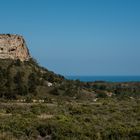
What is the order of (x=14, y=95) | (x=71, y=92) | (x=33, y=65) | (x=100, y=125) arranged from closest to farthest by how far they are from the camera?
(x=100, y=125)
(x=14, y=95)
(x=71, y=92)
(x=33, y=65)

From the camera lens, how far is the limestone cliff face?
270ft

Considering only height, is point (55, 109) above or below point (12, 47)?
below

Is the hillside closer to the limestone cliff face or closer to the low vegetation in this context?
the low vegetation

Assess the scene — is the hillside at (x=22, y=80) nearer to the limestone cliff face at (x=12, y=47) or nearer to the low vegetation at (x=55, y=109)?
the low vegetation at (x=55, y=109)

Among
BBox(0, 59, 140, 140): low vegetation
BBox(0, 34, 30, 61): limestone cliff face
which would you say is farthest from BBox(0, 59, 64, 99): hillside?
BBox(0, 34, 30, 61): limestone cliff face

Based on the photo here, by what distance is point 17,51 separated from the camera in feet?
277

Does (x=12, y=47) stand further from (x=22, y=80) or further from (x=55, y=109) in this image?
(x=55, y=109)

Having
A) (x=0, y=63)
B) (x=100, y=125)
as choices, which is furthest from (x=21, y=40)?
(x=100, y=125)

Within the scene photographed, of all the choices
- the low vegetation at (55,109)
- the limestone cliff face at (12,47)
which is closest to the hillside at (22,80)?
the low vegetation at (55,109)

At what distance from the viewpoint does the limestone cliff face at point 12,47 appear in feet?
270

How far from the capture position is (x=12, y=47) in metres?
83.6

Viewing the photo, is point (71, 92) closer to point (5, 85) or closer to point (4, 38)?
point (5, 85)

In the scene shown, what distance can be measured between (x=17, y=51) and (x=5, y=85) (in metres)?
22.2

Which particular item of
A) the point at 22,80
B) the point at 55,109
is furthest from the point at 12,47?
the point at 55,109
